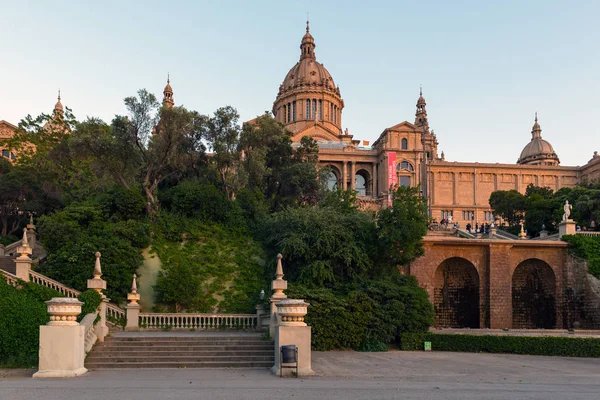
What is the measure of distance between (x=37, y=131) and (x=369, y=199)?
3706 cm

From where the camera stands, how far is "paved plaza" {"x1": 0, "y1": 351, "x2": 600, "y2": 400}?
10.3m

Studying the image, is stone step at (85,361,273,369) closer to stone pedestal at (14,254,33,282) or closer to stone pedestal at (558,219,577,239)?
stone pedestal at (14,254,33,282)

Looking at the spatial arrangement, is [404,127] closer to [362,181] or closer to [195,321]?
[362,181]

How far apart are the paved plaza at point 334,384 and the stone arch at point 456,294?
16347 millimetres

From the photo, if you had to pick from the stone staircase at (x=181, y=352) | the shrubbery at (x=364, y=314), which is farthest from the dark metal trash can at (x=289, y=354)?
the shrubbery at (x=364, y=314)

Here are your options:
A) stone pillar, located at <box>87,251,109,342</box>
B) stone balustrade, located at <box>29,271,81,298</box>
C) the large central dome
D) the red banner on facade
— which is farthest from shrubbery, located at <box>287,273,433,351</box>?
the large central dome

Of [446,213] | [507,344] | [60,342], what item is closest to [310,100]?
[446,213]

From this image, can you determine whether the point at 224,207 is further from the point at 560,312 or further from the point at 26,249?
the point at 560,312

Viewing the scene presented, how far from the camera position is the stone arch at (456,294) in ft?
109

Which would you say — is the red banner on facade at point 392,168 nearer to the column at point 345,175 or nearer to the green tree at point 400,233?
the column at point 345,175

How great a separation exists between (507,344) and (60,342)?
741 inches

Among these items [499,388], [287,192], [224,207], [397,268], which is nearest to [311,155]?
[287,192]

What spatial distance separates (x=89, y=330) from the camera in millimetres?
16141

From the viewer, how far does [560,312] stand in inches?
1294
